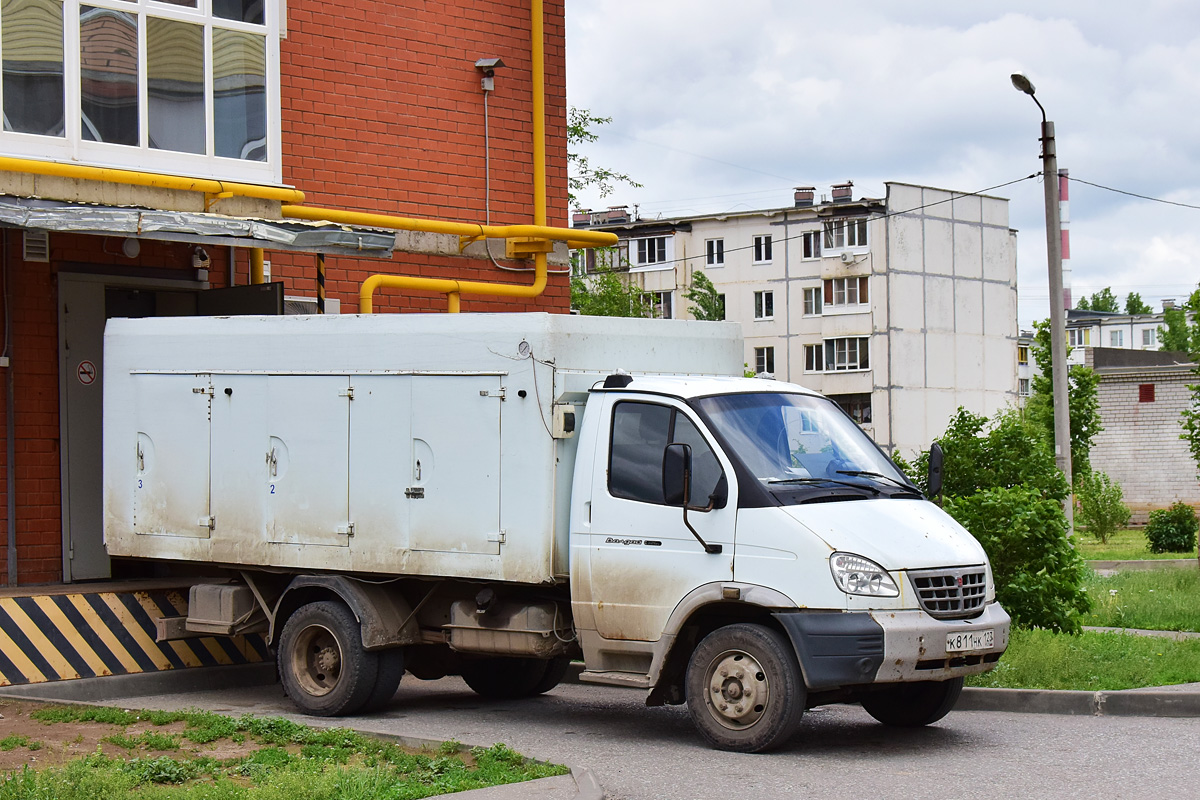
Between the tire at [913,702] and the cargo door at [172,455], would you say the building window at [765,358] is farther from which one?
the tire at [913,702]

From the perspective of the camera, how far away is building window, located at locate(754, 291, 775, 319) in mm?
79125

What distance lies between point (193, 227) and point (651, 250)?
72.8 meters

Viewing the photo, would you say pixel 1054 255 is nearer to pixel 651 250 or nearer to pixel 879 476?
pixel 879 476

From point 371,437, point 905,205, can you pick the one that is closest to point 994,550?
point 371,437

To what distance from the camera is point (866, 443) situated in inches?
408

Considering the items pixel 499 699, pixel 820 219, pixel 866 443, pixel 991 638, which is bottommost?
pixel 499 699

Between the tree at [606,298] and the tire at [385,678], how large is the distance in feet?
139

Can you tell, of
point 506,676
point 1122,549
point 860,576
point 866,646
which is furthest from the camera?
point 1122,549

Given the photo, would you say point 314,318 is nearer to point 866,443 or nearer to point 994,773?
point 866,443

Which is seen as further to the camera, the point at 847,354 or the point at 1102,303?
the point at 1102,303

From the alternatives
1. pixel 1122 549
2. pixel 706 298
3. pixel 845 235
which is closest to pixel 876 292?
pixel 845 235

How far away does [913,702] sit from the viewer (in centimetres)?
1012

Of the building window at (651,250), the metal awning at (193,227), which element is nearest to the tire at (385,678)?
the metal awning at (193,227)

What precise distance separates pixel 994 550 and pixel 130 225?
7.64 meters
